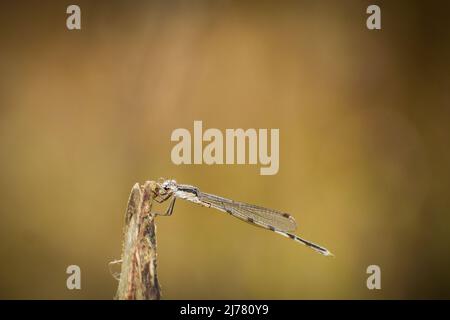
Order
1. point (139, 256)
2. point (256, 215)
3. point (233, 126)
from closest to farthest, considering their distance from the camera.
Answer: point (139, 256), point (256, 215), point (233, 126)

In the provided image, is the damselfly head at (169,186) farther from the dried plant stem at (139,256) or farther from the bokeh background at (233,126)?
the bokeh background at (233,126)

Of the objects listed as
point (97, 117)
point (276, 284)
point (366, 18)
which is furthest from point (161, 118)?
point (366, 18)

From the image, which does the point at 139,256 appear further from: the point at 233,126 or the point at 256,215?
the point at 233,126

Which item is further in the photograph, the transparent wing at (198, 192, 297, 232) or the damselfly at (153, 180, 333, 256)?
the transparent wing at (198, 192, 297, 232)

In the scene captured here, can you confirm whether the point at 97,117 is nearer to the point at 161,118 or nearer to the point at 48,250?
the point at 161,118

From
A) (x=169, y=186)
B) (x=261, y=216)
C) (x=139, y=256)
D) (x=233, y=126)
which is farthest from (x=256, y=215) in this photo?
(x=139, y=256)

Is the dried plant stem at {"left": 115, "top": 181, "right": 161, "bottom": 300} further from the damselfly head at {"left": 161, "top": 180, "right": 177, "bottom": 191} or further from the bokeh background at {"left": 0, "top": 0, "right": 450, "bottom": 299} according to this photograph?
the bokeh background at {"left": 0, "top": 0, "right": 450, "bottom": 299}

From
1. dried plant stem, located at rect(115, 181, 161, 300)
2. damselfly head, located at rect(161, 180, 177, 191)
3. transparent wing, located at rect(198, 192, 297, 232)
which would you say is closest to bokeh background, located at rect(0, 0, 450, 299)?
transparent wing, located at rect(198, 192, 297, 232)

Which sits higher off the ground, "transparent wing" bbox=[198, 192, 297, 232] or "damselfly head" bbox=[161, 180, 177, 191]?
"damselfly head" bbox=[161, 180, 177, 191]
